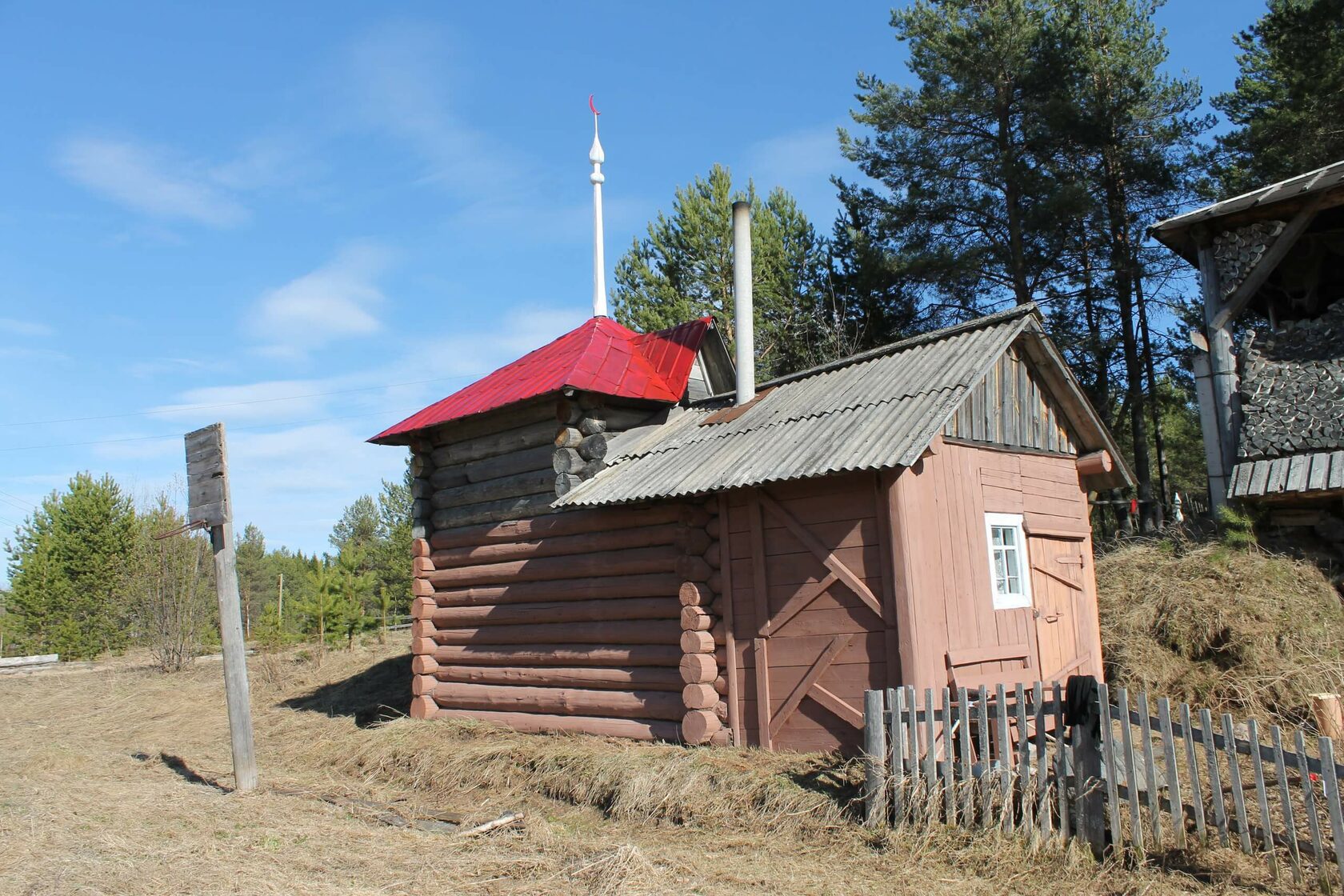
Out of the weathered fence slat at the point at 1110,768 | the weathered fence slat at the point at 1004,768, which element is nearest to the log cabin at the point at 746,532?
the weathered fence slat at the point at 1004,768

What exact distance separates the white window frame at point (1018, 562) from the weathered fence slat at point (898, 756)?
301cm

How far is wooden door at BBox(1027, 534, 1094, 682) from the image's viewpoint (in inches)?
426

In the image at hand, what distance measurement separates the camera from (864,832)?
7.20m

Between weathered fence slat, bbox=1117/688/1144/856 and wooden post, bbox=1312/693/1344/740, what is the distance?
16.4 feet

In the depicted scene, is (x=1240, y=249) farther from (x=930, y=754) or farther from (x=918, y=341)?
(x=930, y=754)

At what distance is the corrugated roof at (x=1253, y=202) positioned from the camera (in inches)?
495

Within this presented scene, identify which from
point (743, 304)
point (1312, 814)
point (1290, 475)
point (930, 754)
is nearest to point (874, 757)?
point (930, 754)

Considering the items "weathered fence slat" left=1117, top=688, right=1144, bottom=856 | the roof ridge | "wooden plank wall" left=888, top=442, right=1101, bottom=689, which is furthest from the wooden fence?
the roof ridge

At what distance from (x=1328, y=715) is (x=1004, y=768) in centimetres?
533

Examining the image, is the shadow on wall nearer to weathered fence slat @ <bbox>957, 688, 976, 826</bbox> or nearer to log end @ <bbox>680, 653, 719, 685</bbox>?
log end @ <bbox>680, 653, 719, 685</bbox>

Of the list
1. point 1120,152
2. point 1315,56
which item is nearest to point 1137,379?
point 1120,152

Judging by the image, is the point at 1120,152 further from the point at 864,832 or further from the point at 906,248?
the point at 864,832

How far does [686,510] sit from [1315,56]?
1820 centimetres

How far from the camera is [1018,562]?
10672mm
